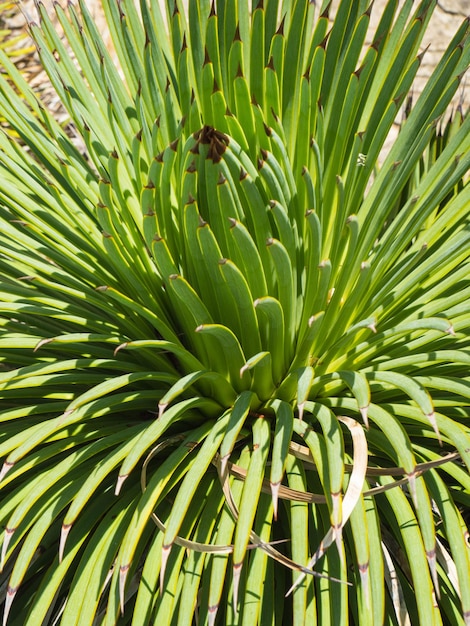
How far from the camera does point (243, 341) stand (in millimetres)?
1206

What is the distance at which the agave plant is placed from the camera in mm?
1006

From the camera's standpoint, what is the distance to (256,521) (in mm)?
1108

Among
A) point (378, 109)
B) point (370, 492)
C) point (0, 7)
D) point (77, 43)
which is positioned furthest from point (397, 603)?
point (0, 7)

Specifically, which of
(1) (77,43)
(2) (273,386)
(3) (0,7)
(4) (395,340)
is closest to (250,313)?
(2) (273,386)

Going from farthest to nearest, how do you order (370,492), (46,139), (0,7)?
1. (0,7)
2. (46,139)
3. (370,492)

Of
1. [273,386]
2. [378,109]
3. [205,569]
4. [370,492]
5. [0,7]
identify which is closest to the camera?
[370,492]

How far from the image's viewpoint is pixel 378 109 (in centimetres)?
132

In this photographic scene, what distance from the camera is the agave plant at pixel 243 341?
101 centimetres

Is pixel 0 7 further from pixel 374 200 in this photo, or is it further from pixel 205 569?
pixel 205 569

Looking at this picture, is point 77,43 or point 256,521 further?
point 77,43

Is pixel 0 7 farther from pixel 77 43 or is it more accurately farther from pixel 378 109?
pixel 378 109

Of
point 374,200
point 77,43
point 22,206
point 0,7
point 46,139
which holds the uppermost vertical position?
point 0,7

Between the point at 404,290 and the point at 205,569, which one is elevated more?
the point at 404,290

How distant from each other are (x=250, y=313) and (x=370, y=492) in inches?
13.9
